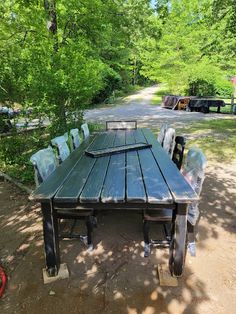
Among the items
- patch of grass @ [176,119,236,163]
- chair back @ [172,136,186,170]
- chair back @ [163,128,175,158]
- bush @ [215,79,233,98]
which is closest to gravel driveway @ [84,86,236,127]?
patch of grass @ [176,119,236,163]

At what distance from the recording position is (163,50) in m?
16.9

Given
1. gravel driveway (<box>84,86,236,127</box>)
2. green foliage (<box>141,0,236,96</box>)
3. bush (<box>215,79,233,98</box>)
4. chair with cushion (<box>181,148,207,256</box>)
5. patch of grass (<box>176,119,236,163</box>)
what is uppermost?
green foliage (<box>141,0,236,96</box>)

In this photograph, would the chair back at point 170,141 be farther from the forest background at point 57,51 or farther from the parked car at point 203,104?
the parked car at point 203,104

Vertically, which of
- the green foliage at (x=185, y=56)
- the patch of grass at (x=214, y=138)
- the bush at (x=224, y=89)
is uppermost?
the green foliage at (x=185, y=56)

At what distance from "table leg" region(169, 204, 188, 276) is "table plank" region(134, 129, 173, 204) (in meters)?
0.17

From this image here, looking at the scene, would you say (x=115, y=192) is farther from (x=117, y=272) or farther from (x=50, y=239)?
(x=117, y=272)

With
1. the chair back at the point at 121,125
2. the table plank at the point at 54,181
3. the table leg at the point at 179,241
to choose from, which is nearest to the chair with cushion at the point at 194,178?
the table leg at the point at 179,241

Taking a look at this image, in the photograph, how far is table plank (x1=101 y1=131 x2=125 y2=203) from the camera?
1.86 meters

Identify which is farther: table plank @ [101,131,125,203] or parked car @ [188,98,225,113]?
parked car @ [188,98,225,113]

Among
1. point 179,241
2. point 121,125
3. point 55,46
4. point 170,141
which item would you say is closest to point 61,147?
point 170,141

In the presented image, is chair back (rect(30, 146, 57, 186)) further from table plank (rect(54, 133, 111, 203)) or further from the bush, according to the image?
the bush

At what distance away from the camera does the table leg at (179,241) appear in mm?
1979

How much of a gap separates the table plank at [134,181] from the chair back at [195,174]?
507mm

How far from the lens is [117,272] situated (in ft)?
7.39
